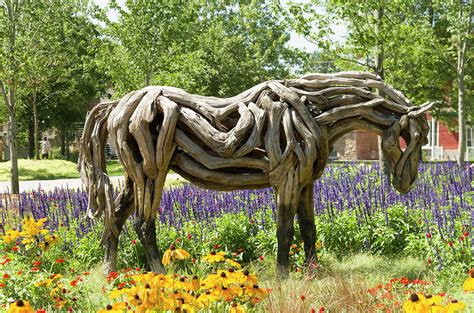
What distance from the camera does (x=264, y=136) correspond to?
505cm

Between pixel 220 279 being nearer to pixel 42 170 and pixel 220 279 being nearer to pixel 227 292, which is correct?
pixel 227 292

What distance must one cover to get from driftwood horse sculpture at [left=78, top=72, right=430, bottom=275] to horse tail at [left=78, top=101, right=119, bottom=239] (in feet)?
0.29

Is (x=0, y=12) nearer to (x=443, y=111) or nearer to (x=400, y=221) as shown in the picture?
(x=400, y=221)

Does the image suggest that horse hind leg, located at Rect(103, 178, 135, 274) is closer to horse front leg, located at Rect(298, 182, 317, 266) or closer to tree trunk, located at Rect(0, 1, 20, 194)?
horse front leg, located at Rect(298, 182, 317, 266)

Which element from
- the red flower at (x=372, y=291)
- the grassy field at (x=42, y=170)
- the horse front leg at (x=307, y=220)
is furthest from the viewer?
the grassy field at (x=42, y=170)

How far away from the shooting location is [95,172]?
18.5 ft

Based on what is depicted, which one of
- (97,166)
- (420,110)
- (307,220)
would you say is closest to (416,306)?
(420,110)

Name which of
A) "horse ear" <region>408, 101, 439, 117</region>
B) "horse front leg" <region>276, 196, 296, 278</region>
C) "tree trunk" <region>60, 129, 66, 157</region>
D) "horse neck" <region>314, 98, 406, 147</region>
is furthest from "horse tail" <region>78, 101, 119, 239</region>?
"tree trunk" <region>60, 129, 66, 157</region>

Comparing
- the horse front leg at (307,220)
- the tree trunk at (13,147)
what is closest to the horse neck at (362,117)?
the horse front leg at (307,220)

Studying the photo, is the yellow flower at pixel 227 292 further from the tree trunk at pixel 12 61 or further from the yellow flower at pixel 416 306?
the tree trunk at pixel 12 61

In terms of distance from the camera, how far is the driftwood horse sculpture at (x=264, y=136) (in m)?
4.92

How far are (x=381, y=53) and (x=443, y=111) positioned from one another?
48.6ft

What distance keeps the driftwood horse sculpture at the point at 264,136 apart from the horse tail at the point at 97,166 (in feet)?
0.29

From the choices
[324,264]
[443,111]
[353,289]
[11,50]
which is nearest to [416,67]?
[443,111]
